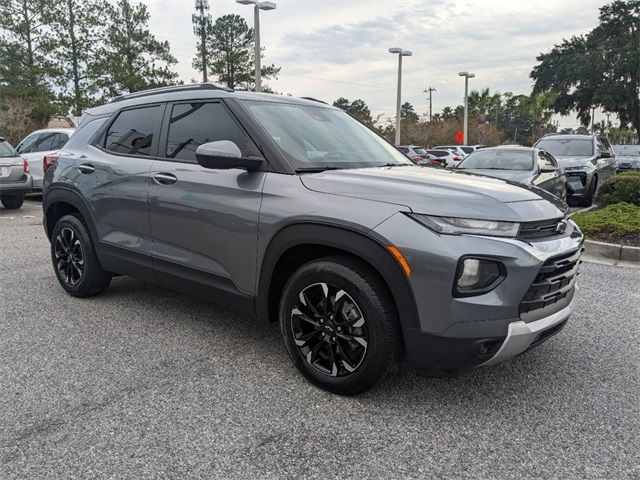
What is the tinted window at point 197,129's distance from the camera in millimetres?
3336

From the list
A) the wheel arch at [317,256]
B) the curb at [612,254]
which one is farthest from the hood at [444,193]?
the curb at [612,254]

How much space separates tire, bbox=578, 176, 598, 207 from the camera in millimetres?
11078

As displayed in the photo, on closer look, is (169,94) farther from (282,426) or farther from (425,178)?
(282,426)

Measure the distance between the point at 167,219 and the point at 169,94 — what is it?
3.34 feet

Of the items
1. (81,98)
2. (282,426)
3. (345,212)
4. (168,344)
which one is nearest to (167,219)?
(168,344)

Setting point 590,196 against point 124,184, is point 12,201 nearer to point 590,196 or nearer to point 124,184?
point 124,184

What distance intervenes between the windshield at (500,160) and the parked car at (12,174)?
889 centimetres

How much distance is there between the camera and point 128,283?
5.15 m

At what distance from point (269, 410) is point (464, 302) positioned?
3.87ft

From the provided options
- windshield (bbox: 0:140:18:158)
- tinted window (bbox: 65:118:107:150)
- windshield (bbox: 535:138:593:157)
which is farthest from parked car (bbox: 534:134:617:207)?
windshield (bbox: 0:140:18:158)

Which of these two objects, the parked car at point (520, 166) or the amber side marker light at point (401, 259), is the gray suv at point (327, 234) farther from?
the parked car at point (520, 166)

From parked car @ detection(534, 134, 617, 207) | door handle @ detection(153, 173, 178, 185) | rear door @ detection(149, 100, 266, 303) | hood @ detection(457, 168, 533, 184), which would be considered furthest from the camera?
parked car @ detection(534, 134, 617, 207)

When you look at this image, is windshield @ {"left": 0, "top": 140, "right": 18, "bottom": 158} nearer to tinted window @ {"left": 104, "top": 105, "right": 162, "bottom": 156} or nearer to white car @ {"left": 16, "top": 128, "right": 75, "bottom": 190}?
white car @ {"left": 16, "top": 128, "right": 75, "bottom": 190}

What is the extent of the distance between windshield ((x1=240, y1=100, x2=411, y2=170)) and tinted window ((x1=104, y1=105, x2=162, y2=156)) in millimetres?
936
